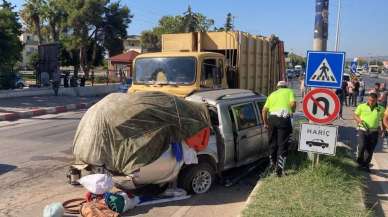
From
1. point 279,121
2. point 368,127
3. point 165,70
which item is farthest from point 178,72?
point 368,127

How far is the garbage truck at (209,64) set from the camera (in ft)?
34.5

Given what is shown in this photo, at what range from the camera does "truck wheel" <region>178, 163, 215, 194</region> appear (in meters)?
7.42

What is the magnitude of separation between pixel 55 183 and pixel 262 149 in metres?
3.69

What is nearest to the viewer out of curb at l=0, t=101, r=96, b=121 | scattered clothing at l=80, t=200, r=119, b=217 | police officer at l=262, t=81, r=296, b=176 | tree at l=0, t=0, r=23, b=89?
scattered clothing at l=80, t=200, r=119, b=217

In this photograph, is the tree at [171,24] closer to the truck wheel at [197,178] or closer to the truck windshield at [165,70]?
the truck windshield at [165,70]

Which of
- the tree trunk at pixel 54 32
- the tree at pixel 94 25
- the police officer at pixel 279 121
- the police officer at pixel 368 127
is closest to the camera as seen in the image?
the police officer at pixel 279 121

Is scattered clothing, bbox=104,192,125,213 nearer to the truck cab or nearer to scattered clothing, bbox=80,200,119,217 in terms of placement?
scattered clothing, bbox=80,200,119,217

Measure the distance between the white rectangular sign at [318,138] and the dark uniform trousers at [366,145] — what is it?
2377 millimetres

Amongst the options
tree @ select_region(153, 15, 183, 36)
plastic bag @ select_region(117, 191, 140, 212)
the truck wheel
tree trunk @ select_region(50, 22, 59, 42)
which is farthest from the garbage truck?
tree @ select_region(153, 15, 183, 36)

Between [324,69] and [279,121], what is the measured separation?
3.72ft

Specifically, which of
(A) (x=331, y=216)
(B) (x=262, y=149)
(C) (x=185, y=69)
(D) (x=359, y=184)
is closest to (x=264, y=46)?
(C) (x=185, y=69)

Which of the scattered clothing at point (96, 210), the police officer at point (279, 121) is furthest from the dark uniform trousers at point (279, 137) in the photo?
the scattered clothing at point (96, 210)

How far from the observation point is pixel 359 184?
307 inches

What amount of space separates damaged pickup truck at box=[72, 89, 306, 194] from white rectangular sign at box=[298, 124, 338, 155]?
3.50ft
